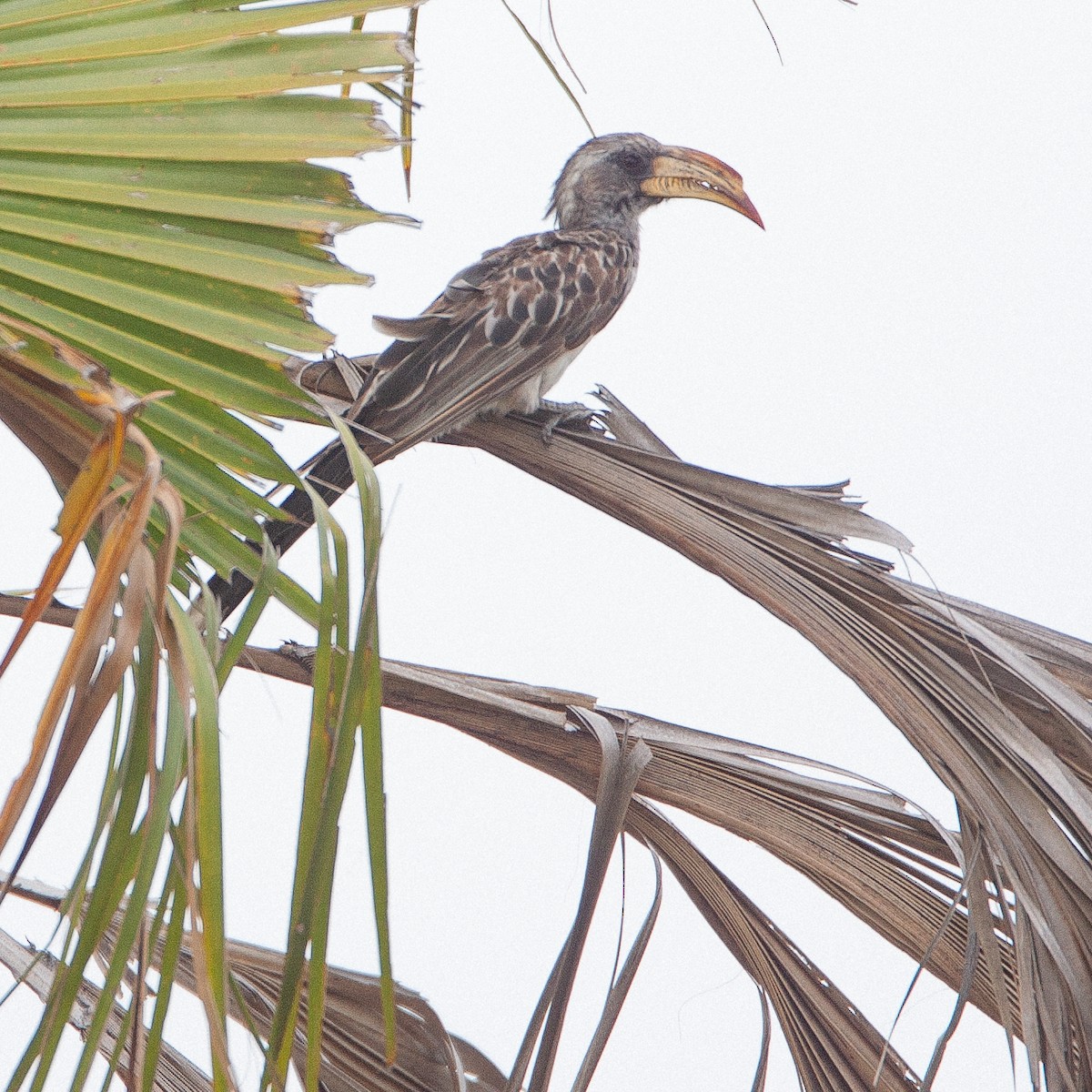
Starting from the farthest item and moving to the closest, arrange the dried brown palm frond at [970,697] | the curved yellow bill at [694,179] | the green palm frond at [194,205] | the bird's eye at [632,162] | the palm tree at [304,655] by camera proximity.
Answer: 1. the bird's eye at [632,162]
2. the curved yellow bill at [694,179]
3. the dried brown palm frond at [970,697]
4. the green palm frond at [194,205]
5. the palm tree at [304,655]

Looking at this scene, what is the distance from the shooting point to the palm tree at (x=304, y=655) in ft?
2.32

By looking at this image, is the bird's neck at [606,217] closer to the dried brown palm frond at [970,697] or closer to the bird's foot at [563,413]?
the bird's foot at [563,413]

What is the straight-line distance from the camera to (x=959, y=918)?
1376 millimetres

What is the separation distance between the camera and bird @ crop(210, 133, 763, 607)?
2.24 metres

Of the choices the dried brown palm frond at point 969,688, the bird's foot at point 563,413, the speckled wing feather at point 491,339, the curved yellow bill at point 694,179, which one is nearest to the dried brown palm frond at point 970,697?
the dried brown palm frond at point 969,688

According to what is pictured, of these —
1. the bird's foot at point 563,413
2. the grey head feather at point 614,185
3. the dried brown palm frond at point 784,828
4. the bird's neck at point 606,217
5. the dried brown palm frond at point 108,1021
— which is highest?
the grey head feather at point 614,185

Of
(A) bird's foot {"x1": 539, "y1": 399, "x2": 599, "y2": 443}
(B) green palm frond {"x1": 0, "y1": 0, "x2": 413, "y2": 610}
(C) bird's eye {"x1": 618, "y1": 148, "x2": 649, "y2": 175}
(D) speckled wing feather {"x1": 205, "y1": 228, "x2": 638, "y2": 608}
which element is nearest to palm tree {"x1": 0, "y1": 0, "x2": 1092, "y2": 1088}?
(B) green palm frond {"x1": 0, "y1": 0, "x2": 413, "y2": 610}

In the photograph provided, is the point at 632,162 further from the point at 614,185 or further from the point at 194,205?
the point at 194,205

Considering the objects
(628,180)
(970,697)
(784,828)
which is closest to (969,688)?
(970,697)

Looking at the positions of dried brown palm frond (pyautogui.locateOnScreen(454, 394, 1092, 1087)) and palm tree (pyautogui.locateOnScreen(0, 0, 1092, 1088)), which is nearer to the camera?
palm tree (pyautogui.locateOnScreen(0, 0, 1092, 1088))

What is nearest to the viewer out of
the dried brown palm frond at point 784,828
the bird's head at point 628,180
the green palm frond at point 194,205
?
the green palm frond at point 194,205

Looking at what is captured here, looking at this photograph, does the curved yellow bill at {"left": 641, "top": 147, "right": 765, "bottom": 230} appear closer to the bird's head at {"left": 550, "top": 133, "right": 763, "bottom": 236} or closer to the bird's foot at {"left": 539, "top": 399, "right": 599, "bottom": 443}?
the bird's head at {"left": 550, "top": 133, "right": 763, "bottom": 236}

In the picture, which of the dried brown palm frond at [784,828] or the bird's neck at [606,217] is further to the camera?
the bird's neck at [606,217]

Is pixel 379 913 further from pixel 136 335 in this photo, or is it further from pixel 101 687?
pixel 136 335
